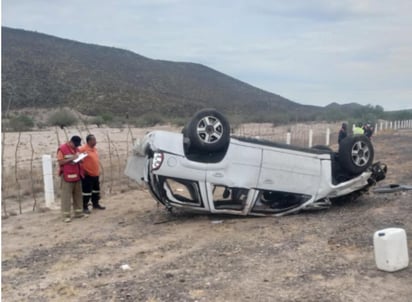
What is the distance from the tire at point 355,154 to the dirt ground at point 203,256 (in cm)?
78

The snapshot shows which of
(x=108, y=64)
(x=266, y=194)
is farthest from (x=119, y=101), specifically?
(x=266, y=194)

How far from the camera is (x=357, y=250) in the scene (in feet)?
21.9

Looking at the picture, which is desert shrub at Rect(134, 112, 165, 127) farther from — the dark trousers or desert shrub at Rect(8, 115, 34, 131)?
the dark trousers

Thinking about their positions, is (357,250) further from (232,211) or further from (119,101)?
(119,101)

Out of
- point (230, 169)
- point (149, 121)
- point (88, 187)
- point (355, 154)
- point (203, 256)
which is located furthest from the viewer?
point (149, 121)

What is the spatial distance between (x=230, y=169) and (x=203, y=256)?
6.79 feet

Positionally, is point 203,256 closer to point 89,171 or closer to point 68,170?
point 68,170

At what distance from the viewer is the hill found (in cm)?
5466

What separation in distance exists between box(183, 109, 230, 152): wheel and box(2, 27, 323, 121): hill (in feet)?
140

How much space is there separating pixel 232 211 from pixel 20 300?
4088 millimetres

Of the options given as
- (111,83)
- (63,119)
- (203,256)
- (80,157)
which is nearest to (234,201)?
(203,256)

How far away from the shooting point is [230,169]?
8469 millimetres

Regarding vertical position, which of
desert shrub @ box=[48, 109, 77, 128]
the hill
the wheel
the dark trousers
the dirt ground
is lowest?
the dirt ground

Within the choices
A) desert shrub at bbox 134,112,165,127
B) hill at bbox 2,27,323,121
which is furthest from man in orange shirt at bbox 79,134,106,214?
hill at bbox 2,27,323,121
